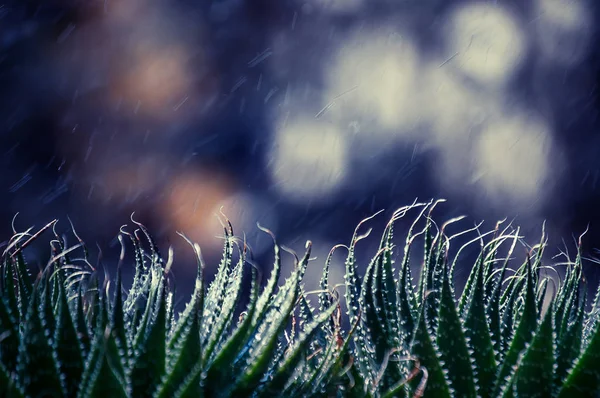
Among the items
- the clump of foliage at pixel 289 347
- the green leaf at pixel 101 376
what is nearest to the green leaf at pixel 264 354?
the clump of foliage at pixel 289 347

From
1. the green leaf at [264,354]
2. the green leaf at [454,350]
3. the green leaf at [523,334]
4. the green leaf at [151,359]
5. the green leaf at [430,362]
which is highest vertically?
the green leaf at [523,334]

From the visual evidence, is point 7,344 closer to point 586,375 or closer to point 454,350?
point 454,350

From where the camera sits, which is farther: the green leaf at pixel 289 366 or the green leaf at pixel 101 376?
the green leaf at pixel 289 366

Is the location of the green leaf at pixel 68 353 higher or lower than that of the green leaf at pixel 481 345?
lower

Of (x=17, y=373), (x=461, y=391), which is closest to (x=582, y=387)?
(x=461, y=391)

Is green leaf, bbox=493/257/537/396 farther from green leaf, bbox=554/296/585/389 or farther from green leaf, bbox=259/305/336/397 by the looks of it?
green leaf, bbox=259/305/336/397

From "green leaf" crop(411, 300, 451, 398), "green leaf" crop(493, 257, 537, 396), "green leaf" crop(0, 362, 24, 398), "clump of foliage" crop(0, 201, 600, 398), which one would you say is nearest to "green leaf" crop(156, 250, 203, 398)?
"clump of foliage" crop(0, 201, 600, 398)

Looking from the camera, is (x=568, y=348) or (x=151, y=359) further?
(x=568, y=348)

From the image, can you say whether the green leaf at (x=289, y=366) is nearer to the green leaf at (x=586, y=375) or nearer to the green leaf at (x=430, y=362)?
the green leaf at (x=430, y=362)

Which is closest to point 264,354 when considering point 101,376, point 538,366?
point 101,376

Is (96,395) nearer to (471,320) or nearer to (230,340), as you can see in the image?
(230,340)
